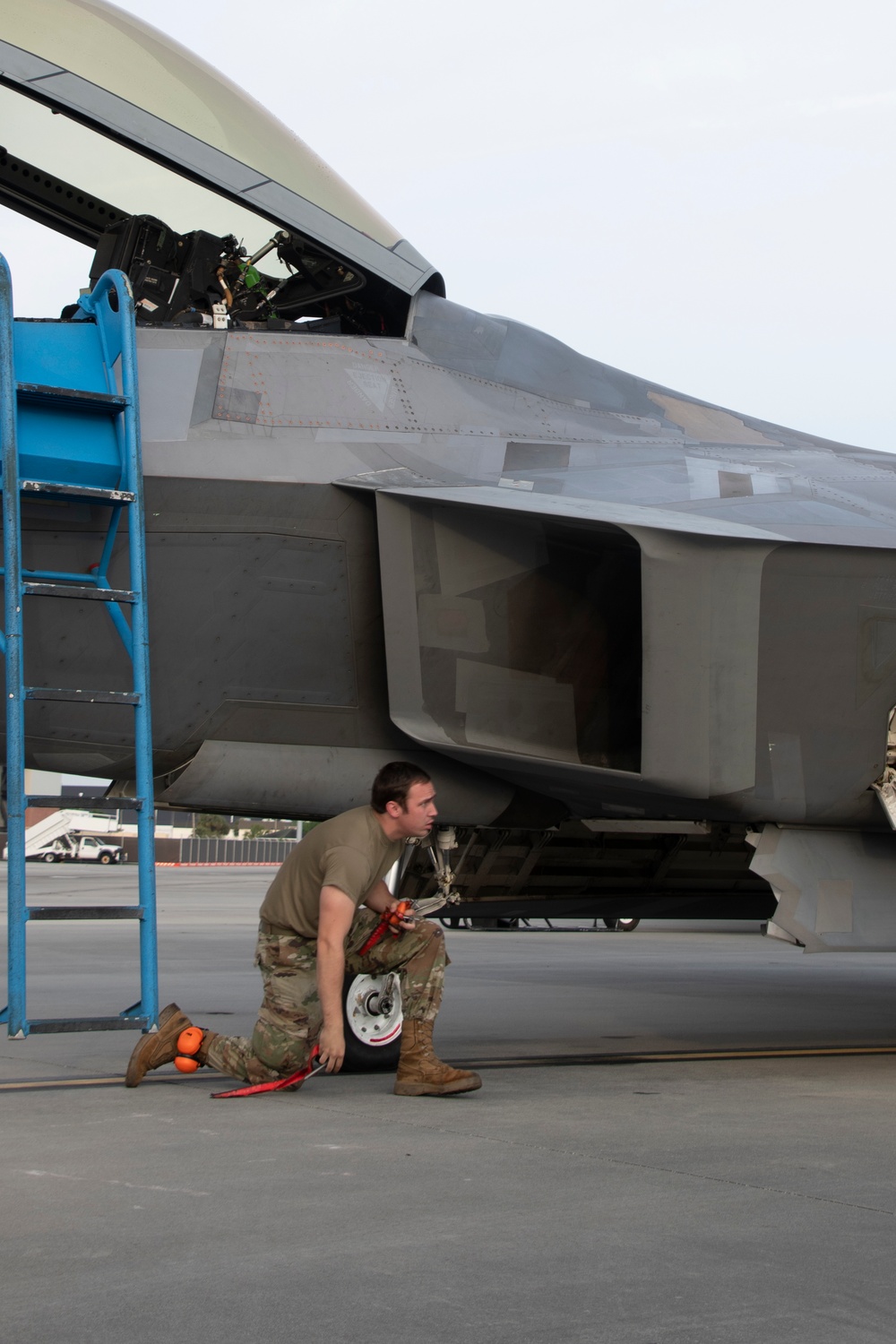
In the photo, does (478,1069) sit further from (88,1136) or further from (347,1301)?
(347,1301)

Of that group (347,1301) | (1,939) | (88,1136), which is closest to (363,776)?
(88,1136)

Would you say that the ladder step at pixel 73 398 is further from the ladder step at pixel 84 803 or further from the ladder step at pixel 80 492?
the ladder step at pixel 84 803

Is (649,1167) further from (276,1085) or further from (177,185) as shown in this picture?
(177,185)

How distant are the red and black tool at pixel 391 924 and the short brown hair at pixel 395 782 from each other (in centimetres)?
41

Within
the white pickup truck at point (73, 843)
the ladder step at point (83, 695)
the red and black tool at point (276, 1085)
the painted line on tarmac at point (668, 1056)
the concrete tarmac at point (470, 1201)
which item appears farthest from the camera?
the white pickup truck at point (73, 843)

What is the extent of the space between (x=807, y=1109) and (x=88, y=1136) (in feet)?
8.14

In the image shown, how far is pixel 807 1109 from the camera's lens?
484 cm

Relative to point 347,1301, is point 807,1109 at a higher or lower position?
lower

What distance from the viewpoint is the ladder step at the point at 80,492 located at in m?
5.18

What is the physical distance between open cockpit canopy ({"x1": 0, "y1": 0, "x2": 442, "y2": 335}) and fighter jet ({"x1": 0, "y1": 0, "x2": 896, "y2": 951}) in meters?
0.02

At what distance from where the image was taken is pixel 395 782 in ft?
15.9

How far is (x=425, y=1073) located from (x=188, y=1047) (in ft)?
2.81

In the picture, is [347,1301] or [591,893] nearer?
[347,1301]

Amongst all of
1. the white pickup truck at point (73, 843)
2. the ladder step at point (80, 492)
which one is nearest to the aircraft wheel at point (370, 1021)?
the ladder step at point (80, 492)
